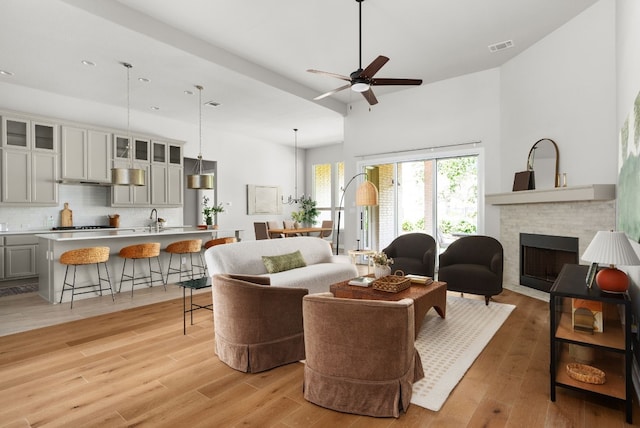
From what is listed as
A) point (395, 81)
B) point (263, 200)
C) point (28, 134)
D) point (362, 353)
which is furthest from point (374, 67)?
point (263, 200)

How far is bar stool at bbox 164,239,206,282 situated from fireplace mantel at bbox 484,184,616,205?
4.69 metres

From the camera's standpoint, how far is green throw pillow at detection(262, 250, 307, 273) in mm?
4137

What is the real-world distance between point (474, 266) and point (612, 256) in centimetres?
265

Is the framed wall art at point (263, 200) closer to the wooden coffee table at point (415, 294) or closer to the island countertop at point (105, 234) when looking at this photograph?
the island countertop at point (105, 234)

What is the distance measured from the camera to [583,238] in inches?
165

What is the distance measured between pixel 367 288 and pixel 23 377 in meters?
2.82

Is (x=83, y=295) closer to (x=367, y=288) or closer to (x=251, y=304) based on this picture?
(x=251, y=304)

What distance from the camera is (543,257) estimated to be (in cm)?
491

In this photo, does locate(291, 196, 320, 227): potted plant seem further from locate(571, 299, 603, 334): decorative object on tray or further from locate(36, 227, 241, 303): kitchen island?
locate(571, 299, 603, 334): decorative object on tray

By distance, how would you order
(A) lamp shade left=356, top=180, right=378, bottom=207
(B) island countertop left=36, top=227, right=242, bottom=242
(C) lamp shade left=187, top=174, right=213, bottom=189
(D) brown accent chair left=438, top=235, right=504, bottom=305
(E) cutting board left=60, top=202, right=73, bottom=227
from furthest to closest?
(E) cutting board left=60, top=202, right=73, bottom=227, (C) lamp shade left=187, top=174, right=213, bottom=189, (A) lamp shade left=356, top=180, right=378, bottom=207, (B) island countertop left=36, top=227, right=242, bottom=242, (D) brown accent chair left=438, top=235, right=504, bottom=305

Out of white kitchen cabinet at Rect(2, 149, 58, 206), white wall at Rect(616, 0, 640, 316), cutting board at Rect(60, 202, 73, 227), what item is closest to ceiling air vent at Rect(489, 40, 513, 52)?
white wall at Rect(616, 0, 640, 316)

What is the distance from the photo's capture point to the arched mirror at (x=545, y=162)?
15.3ft

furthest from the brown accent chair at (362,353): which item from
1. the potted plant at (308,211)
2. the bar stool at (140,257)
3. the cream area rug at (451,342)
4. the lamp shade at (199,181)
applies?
the potted plant at (308,211)

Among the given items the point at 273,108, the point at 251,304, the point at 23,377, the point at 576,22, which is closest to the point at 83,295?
the point at 23,377
